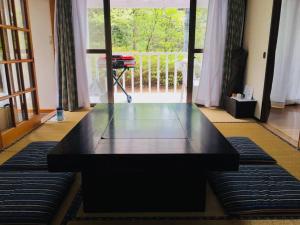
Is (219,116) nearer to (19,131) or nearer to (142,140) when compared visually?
(142,140)

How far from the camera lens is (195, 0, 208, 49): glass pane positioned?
4.38m

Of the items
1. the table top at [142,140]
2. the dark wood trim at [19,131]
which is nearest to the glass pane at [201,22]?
the table top at [142,140]

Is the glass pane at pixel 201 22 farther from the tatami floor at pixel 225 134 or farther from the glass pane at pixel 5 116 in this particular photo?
the glass pane at pixel 5 116

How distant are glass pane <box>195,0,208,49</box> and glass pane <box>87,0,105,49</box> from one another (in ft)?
5.33

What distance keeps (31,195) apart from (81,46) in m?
3.19

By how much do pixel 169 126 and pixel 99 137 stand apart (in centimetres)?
55

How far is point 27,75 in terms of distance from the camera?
355cm

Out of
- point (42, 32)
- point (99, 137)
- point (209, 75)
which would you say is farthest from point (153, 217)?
point (42, 32)

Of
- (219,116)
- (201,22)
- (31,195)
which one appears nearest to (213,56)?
(201,22)

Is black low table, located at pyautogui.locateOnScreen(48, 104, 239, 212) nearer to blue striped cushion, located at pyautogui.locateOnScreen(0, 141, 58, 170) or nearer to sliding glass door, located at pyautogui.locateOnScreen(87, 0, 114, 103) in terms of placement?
blue striped cushion, located at pyautogui.locateOnScreen(0, 141, 58, 170)

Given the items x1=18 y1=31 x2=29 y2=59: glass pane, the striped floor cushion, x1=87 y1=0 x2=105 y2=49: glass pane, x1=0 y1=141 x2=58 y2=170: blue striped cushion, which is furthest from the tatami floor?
x1=87 y1=0 x2=105 y2=49: glass pane

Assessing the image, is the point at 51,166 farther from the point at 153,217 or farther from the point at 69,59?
the point at 69,59

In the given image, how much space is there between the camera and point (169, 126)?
77.9 inches

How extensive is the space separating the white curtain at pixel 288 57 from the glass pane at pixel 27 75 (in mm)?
4023
